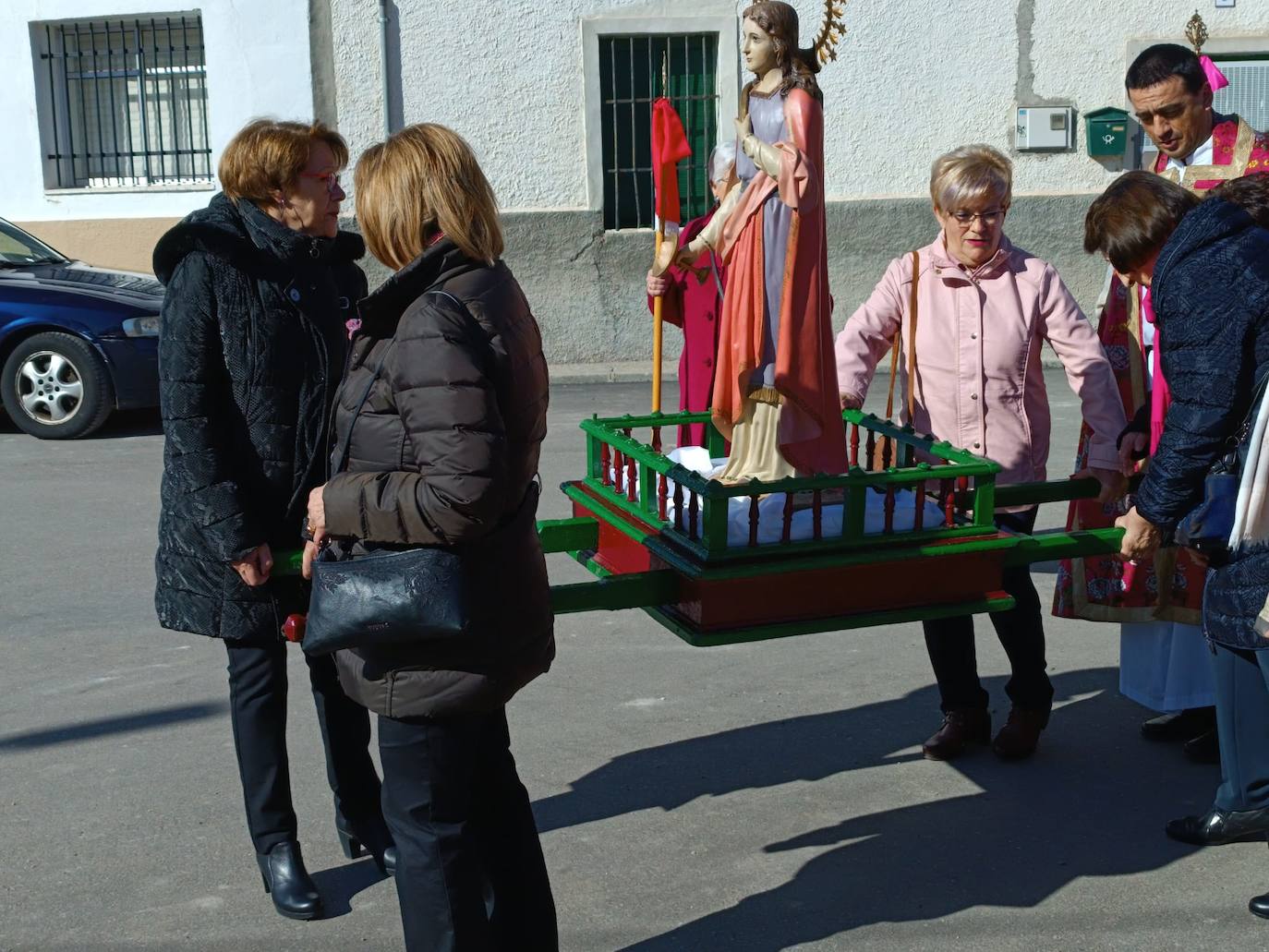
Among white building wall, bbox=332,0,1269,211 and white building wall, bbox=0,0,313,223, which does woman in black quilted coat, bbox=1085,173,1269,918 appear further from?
white building wall, bbox=0,0,313,223

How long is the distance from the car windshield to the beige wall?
2167 millimetres

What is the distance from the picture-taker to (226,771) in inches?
168

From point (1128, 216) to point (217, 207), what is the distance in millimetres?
2138

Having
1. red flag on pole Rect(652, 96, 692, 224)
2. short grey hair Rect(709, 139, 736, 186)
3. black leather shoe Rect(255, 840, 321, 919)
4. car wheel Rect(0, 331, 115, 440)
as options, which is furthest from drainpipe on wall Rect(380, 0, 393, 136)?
black leather shoe Rect(255, 840, 321, 919)

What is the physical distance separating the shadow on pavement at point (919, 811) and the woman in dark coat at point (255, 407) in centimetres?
84

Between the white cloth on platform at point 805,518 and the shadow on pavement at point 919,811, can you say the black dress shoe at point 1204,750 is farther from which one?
the white cloth on platform at point 805,518

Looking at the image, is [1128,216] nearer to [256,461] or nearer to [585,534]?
[585,534]

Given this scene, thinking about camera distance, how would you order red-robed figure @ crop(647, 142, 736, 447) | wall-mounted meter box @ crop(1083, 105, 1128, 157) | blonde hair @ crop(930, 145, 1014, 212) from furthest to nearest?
wall-mounted meter box @ crop(1083, 105, 1128, 157), red-robed figure @ crop(647, 142, 736, 447), blonde hair @ crop(930, 145, 1014, 212)

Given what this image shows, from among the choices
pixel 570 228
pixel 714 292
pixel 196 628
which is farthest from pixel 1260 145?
pixel 570 228

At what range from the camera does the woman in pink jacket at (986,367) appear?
13.2 ft

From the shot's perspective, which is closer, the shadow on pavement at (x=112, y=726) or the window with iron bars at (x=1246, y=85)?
the shadow on pavement at (x=112, y=726)

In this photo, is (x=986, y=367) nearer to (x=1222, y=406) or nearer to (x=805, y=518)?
(x=805, y=518)

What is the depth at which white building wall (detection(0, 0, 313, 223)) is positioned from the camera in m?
12.5

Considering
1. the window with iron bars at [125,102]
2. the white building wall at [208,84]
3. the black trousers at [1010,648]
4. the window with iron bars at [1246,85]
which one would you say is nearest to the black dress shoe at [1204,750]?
the black trousers at [1010,648]
